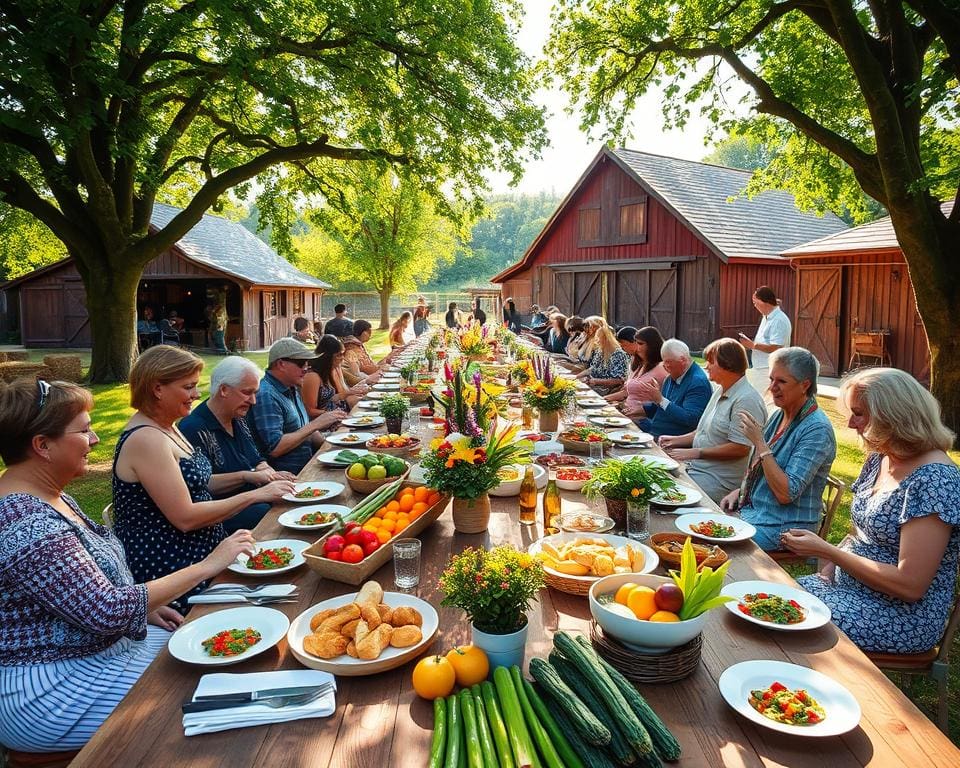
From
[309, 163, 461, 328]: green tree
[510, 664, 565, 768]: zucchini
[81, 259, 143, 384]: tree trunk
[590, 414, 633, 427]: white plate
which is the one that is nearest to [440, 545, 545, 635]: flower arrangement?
[510, 664, 565, 768]: zucchini

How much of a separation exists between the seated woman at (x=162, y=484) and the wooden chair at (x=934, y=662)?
269 cm

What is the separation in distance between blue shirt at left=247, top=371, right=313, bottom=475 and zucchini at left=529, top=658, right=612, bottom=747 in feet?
12.1

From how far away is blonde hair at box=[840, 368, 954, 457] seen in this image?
2.56m

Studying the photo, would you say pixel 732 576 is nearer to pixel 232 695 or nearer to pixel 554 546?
pixel 554 546

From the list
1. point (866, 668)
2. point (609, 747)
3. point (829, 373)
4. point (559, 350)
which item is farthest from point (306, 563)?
point (829, 373)

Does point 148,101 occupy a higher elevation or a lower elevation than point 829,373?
higher

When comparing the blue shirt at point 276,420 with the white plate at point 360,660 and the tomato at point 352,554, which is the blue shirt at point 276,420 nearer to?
the tomato at point 352,554

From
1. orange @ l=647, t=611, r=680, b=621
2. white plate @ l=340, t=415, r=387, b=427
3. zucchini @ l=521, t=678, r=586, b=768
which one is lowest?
zucchini @ l=521, t=678, r=586, b=768

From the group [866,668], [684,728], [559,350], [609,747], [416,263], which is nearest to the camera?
[609,747]

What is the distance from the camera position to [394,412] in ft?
15.8

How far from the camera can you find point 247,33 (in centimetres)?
1028

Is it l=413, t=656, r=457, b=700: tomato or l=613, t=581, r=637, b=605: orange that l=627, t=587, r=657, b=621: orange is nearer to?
l=613, t=581, r=637, b=605: orange

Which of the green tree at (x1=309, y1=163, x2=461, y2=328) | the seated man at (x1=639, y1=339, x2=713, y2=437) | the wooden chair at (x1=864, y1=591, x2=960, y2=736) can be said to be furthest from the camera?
the green tree at (x1=309, y1=163, x2=461, y2=328)

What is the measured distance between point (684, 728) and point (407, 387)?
18.5 ft
